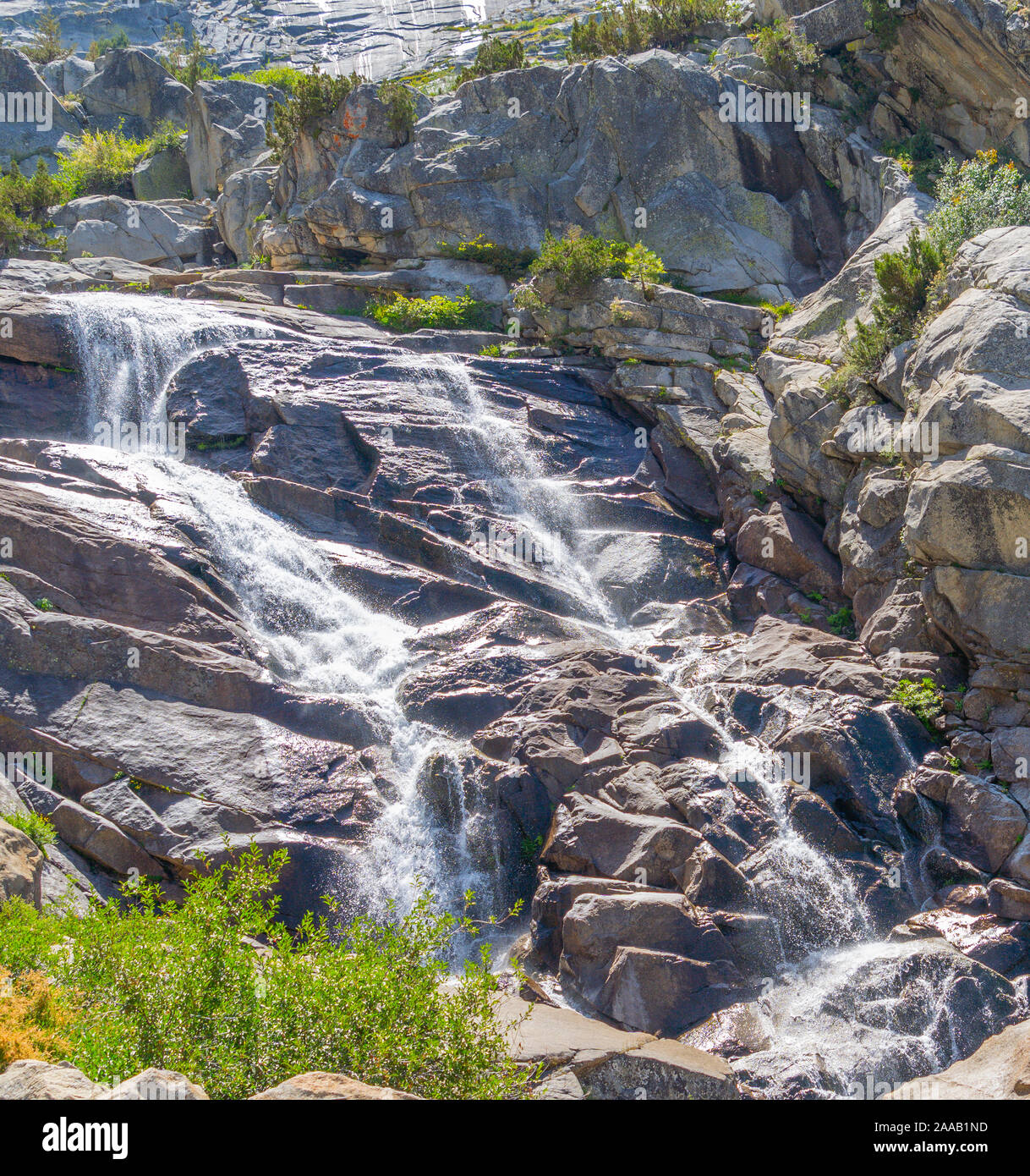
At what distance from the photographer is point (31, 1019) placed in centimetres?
734

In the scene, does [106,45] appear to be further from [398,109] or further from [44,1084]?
[44,1084]

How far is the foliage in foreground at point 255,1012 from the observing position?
23.5 ft

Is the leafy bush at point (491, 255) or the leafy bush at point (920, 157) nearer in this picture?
the leafy bush at point (920, 157)

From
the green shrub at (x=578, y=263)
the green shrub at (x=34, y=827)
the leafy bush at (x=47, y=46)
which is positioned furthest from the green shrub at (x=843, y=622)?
the leafy bush at (x=47, y=46)

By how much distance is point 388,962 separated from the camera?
27.1 feet

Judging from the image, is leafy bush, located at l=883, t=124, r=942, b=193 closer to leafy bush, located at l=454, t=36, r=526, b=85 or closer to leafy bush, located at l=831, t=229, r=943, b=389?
leafy bush, located at l=831, t=229, r=943, b=389

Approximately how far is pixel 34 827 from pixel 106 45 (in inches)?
2474

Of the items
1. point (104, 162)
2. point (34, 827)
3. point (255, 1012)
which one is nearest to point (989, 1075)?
point (255, 1012)

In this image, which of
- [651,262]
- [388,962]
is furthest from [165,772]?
[651,262]

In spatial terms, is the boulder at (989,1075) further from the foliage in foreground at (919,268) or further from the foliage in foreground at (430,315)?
the foliage in foreground at (430,315)

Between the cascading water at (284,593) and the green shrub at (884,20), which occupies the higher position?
Result: the green shrub at (884,20)

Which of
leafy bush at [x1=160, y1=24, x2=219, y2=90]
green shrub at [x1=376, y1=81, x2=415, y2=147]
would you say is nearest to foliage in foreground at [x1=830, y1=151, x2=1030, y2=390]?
green shrub at [x1=376, y1=81, x2=415, y2=147]

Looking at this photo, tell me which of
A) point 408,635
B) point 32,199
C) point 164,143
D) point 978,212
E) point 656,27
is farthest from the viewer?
point 164,143

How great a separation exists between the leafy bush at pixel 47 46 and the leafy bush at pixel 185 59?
567 centimetres
